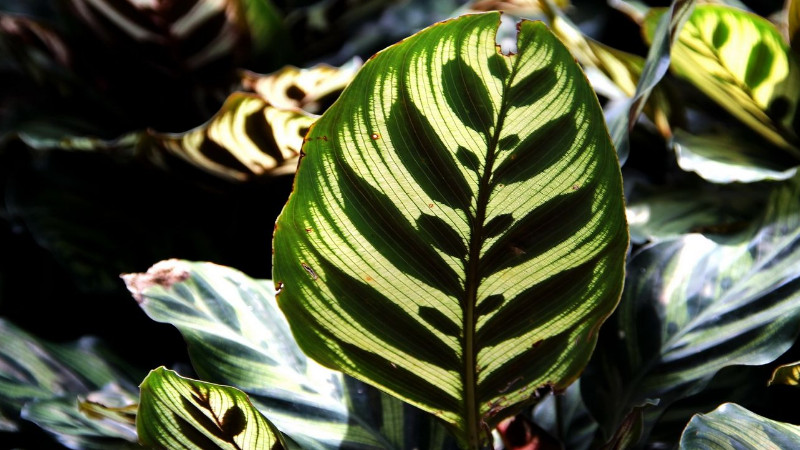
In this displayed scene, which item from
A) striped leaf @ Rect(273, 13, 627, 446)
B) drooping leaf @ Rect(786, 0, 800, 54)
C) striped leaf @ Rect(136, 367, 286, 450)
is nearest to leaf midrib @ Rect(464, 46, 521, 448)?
striped leaf @ Rect(273, 13, 627, 446)

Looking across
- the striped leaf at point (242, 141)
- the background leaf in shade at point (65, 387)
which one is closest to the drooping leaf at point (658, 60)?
the striped leaf at point (242, 141)

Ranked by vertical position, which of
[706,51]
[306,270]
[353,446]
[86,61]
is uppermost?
[86,61]

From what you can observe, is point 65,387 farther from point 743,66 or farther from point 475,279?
point 743,66

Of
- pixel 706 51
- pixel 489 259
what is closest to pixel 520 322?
pixel 489 259

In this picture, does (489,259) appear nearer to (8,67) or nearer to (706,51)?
(706,51)

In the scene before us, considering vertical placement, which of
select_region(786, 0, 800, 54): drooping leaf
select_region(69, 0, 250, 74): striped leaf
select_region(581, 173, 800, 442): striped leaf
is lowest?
select_region(581, 173, 800, 442): striped leaf

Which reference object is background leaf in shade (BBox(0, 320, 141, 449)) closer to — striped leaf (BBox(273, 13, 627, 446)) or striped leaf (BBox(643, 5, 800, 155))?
striped leaf (BBox(273, 13, 627, 446))

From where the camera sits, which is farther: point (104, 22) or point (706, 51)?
point (104, 22)

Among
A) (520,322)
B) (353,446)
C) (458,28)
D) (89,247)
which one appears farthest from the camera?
(89,247)
